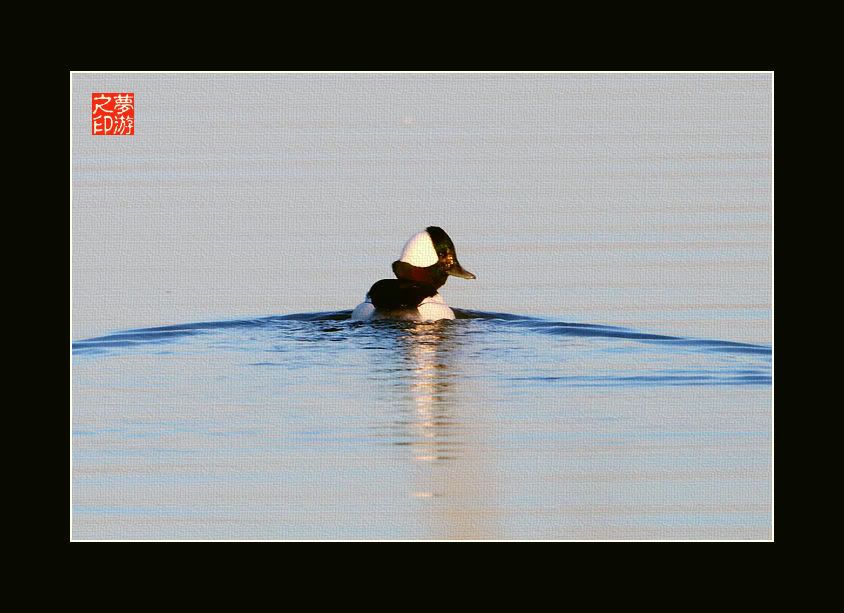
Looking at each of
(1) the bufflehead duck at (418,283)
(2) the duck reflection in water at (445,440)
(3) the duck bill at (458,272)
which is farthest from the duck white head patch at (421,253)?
(2) the duck reflection in water at (445,440)

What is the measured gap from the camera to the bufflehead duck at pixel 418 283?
44.0 ft

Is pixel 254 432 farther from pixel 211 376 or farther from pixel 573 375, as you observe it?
pixel 573 375

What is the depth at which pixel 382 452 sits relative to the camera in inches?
356

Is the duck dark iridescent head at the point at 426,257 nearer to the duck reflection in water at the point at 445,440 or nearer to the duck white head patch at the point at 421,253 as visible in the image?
the duck white head patch at the point at 421,253

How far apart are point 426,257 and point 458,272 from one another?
1.23 feet

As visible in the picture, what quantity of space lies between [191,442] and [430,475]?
1.79 meters

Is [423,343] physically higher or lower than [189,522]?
higher

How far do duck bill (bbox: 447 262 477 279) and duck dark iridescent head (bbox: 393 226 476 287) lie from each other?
0.22 feet

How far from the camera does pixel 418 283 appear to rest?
45.5ft

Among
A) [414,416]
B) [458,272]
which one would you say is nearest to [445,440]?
[414,416]

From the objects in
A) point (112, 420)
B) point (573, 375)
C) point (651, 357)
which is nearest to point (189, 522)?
point (112, 420)

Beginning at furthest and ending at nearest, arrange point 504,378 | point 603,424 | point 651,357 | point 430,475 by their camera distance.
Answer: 1. point 651,357
2. point 504,378
3. point 603,424
4. point 430,475

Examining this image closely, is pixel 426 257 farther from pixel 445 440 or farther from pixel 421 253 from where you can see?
pixel 445 440

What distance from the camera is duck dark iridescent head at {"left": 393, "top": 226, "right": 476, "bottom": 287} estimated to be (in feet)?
46.9
